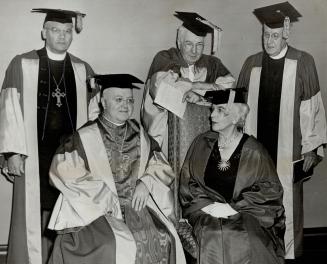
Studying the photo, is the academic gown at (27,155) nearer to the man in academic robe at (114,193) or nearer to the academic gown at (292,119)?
the man in academic robe at (114,193)

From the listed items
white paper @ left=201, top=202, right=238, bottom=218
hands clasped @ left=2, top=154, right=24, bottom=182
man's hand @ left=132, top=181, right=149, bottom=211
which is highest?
hands clasped @ left=2, top=154, right=24, bottom=182

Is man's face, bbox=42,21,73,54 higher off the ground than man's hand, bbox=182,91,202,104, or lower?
higher

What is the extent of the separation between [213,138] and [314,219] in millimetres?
1648

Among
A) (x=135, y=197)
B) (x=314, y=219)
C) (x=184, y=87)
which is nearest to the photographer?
(x=135, y=197)

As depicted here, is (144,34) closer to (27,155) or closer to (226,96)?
(226,96)

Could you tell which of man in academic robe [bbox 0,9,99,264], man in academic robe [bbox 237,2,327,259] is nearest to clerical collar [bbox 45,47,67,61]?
man in academic robe [bbox 0,9,99,264]

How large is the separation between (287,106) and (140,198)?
5.47 feet

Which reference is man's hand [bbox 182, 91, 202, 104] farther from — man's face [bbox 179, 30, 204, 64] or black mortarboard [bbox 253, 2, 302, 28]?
black mortarboard [bbox 253, 2, 302, 28]

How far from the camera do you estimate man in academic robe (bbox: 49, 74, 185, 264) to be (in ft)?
11.9

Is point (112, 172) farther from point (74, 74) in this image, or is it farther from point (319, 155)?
point (319, 155)

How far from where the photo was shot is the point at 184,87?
4441mm

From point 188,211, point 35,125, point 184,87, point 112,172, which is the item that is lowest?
point 188,211

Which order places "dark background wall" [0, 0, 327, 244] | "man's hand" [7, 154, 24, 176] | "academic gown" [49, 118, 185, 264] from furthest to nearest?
1. "dark background wall" [0, 0, 327, 244]
2. "man's hand" [7, 154, 24, 176]
3. "academic gown" [49, 118, 185, 264]

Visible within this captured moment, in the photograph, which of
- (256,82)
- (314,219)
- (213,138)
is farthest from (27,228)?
(314,219)
